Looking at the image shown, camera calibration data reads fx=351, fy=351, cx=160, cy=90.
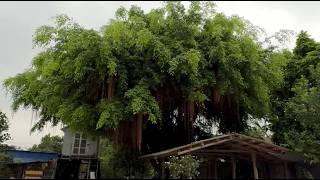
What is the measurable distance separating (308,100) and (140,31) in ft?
18.5

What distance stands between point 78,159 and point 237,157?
25.7ft

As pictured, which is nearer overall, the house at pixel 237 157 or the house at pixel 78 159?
the house at pixel 237 157

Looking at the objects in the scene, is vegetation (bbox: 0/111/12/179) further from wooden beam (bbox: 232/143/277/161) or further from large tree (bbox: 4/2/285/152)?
wooden beam (bbox: 232/143/277/161)

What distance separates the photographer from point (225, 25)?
1260 cm

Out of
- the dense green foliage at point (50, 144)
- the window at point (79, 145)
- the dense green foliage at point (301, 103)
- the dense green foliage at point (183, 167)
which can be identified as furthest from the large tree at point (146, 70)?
the dense green foliage at point (50, 144)

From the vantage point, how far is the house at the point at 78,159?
1498 centimetres

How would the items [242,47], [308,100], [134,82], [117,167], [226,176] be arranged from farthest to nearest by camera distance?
[117,167] < [226,176] < [242,47] < [134,82] < [308,100]

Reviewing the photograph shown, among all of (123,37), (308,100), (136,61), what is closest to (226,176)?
(308,100)

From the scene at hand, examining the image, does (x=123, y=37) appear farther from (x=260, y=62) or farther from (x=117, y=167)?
(x=117, y=167)

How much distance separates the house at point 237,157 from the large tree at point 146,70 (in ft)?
4.76

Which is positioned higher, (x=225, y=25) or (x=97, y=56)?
(x=225, y=25)

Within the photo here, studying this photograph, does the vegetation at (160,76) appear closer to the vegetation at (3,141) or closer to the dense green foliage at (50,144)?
Result: the vegetation at (3,141)

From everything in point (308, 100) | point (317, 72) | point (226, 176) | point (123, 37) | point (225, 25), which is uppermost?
point (225, 25)

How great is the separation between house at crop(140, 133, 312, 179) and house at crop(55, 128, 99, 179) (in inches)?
137
